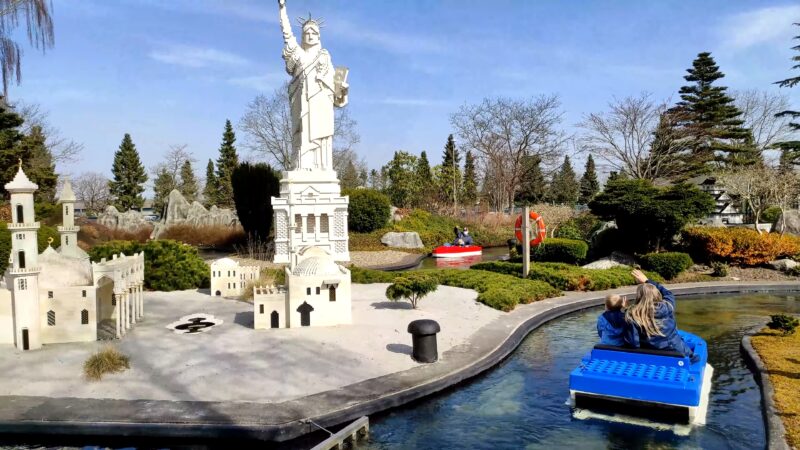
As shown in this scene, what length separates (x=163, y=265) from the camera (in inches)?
701

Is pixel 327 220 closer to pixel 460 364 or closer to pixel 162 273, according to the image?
pixel 162 273

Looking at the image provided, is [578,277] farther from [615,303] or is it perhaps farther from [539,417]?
[539,417]

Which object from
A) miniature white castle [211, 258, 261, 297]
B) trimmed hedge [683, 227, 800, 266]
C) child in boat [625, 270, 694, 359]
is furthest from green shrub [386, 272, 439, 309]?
trimmed hedge [683, 227, 800, 266]

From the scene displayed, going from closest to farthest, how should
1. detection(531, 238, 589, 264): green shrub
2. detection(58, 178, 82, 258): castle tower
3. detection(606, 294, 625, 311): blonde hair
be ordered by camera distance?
detection(606, 294, 625, 311): blonde hair, detection(58, 178, 82, 258): castle tower, detection(531, 238, 589, 264): green shrub

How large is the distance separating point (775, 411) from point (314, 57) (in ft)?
72.1

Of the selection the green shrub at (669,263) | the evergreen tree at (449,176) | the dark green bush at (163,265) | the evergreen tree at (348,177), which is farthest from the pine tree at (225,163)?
the green shrub at (669,263)

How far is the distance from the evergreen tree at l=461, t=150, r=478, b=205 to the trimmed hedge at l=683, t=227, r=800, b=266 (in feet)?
121

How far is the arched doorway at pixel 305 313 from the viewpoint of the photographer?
11716 millimetres

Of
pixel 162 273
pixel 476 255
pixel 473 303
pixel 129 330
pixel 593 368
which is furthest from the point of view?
pixel 476 255

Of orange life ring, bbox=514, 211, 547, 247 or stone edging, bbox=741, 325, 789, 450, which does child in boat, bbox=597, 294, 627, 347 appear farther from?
orange life ring, bbox=514, 211, 547, 247

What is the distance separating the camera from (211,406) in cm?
732

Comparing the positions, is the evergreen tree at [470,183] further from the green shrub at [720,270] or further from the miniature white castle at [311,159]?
the green shrub at [720,270]

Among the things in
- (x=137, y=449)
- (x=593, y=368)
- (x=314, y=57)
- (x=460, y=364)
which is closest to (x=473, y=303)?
(x=460, y=364)

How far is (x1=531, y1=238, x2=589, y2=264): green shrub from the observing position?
2150 centimetres
